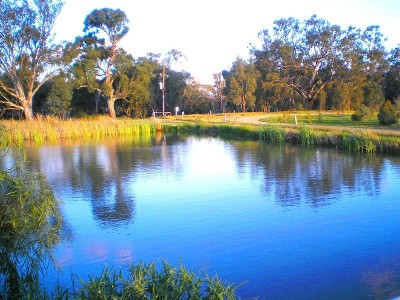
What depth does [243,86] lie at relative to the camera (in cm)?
4634

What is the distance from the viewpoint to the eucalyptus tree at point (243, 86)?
45250 millimetres

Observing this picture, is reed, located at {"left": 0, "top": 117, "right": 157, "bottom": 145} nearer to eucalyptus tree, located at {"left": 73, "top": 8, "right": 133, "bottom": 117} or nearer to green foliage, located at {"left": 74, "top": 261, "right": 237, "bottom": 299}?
eucalyptus tree, located at {"left": 73, "top": 8, "right": 133, "bottom": 117}

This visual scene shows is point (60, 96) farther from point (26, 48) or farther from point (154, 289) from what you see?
point (154, 289)

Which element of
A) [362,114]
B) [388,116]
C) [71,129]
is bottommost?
[71,129]

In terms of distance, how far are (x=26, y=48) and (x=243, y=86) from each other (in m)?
21.4

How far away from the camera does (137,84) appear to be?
131 feet

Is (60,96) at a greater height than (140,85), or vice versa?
(140,85)

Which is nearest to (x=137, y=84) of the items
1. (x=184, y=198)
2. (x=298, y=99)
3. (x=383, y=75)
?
(x=298, y=99)

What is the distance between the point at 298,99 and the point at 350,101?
5.68 meters

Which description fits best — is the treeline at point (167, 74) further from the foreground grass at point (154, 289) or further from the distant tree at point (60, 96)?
the foreground grass at point (154, 289)

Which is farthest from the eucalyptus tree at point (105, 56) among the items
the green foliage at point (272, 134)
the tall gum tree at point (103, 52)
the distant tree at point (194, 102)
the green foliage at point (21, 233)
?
the green foliage at point (21, 233)

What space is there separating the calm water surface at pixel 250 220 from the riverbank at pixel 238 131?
148 cm

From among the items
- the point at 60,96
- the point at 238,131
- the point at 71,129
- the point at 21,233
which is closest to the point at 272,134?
the point at 238,131

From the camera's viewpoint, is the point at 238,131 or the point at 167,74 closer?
the point at 238,131
